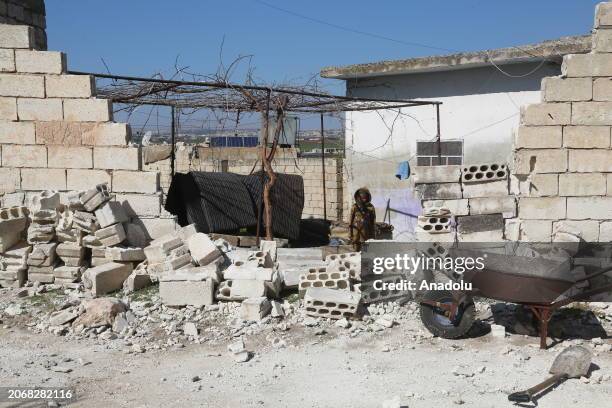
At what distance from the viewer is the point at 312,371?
210 inches

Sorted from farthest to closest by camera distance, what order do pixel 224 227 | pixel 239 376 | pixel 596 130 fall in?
pixel 224 227
pixel 596 130
pixel 239 376

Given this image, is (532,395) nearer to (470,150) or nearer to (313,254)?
(313,254)

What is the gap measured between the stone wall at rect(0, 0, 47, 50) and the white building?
6661 millimetres

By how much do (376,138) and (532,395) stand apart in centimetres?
Result: 1009

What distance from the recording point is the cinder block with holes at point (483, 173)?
749cm

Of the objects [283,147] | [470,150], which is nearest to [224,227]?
[470,150]

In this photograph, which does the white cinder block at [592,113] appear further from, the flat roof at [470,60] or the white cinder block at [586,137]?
the flat roof at [470,60]

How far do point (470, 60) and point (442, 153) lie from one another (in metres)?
2.28

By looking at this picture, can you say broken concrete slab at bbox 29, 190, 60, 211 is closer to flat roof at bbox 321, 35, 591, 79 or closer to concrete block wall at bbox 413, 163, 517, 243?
concrete block wall at bbox 413, 163, 517, 243

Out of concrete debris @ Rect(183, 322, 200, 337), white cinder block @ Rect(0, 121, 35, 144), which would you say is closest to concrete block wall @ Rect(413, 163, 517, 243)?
concrete debris @ Rect(183, 322, 200, 337)

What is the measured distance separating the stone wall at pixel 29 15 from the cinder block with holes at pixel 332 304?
17.5 ft

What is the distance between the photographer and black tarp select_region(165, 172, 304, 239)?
1095 cm

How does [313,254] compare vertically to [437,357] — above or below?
above

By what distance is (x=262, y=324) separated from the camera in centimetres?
645
